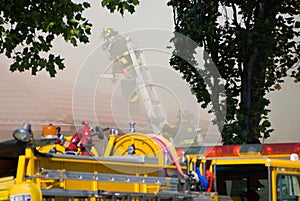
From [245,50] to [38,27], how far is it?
6.82 meters

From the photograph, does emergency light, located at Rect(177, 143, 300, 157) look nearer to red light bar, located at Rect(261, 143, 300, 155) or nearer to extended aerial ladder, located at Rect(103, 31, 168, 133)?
red light bar, located at Rect(261, 143, 300, 155)

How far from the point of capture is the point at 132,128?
35.0ft

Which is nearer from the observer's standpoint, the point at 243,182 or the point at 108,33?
the point at 108,33

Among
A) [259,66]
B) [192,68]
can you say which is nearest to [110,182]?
[192,68]

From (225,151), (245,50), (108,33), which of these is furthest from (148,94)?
(245,50)

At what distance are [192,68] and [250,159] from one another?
676cm

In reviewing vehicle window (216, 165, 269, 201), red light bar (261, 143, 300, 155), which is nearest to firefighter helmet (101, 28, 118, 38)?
vehicle window (216, 165, 269, 201)

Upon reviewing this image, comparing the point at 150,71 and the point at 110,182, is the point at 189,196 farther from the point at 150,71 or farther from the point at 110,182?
the point at 150,71

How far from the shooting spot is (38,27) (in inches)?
508

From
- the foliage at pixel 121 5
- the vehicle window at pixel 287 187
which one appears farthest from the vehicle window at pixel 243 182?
the foliage at pixel 121 5

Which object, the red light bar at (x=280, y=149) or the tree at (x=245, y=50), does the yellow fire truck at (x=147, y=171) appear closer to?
the red light bar at (x=280, y=149)

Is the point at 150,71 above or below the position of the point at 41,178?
above

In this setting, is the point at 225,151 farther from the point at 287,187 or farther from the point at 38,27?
the point at 38,27

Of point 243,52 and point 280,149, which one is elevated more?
point 243,52
